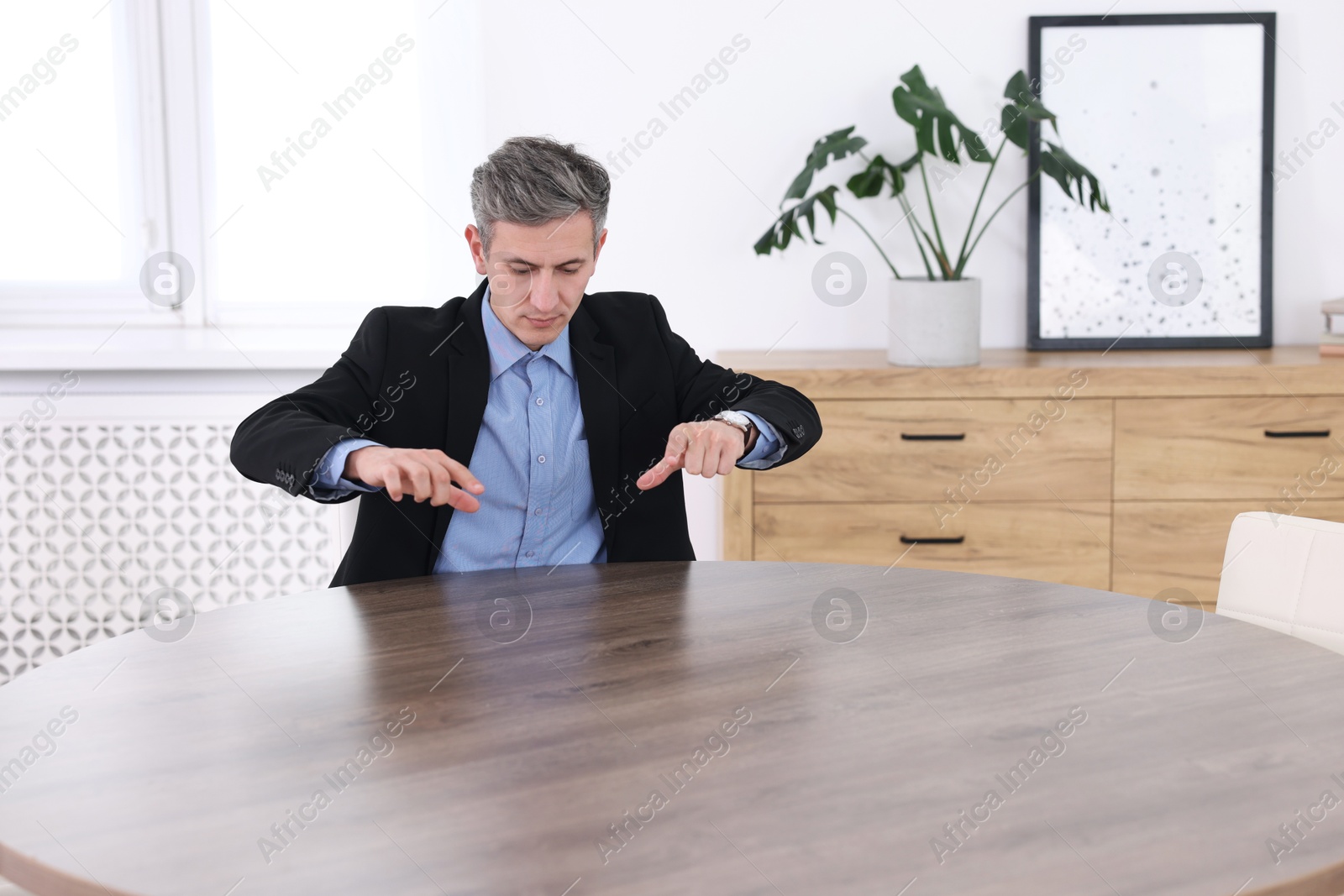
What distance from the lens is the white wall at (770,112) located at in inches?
117

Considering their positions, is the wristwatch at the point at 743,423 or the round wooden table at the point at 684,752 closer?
the round wooden table at the point at 684,752

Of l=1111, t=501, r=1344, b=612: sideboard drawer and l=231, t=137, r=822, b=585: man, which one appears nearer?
l=231, t=137, r=822, b=585: man

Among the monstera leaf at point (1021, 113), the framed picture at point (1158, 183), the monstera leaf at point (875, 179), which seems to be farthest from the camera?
the framed picture at point (1158, 183)

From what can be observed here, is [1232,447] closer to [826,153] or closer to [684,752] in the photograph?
[826,153]

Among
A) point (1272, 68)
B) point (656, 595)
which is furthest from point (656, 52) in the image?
point (656, 595)

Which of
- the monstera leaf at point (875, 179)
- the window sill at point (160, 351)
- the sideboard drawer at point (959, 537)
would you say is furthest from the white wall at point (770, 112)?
the sideboard drawer at point (959, 537)

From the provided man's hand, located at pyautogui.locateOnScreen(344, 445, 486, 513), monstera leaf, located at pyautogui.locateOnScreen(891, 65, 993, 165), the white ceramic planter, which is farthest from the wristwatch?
monstera leaf, located at pyautogui.locateOnScreen(891, 65, 993, 165)

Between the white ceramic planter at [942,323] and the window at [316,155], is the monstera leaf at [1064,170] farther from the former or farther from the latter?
the window at [316,155]

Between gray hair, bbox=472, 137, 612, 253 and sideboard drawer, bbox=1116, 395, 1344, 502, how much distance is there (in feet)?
4.86

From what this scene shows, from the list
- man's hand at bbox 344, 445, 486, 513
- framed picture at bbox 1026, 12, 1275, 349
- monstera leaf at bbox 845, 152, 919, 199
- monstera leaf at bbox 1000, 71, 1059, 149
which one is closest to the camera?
man's hand at bbox 344, 445, 486, 513

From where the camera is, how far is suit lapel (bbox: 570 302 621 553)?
179cm

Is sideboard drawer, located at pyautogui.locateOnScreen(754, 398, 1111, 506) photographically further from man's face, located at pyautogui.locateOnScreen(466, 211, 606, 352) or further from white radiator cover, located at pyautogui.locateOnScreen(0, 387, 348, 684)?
white radiator cover, located at pyautogui.locateOnScreen(0, 387, 348, 684)

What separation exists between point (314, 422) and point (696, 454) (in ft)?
1.73

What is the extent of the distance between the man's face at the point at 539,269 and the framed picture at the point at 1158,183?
1.67 meters
